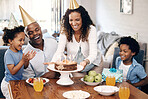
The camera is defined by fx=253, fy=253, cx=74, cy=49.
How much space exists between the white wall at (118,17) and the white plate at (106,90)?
7.18ft

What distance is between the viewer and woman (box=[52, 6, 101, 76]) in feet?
8.74

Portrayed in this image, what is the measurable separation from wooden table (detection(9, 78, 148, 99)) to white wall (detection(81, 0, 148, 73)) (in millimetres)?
2189

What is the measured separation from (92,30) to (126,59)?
571 millimetres

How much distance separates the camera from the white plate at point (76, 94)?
187 centimetres

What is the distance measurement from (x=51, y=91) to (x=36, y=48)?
848mm

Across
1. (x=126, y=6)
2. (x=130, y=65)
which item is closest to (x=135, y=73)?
(x=130, y=65)

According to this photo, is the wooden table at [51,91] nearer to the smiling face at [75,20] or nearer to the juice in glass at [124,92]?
the juice in glass at [124,92]

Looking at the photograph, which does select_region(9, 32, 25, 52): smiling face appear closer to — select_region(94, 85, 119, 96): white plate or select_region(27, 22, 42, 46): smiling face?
select_region(27, 22, 42, 46): smiling face

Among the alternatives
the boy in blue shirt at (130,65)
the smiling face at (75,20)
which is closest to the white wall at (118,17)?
the boy in blue shirt at (130,65)

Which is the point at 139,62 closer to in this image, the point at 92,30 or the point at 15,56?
the point at 92,30

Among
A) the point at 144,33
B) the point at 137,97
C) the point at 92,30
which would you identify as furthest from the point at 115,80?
the point at 144,33

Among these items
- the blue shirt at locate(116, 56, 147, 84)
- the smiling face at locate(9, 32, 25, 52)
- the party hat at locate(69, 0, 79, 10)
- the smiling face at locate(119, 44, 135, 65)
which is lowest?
the blue shirt at locate(116, 56, 147, 84)

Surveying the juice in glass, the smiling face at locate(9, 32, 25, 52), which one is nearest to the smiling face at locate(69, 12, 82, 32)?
the smiling face at locate(9, 32, 25, 52)

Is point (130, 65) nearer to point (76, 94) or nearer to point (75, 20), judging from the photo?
point (75, 20)
